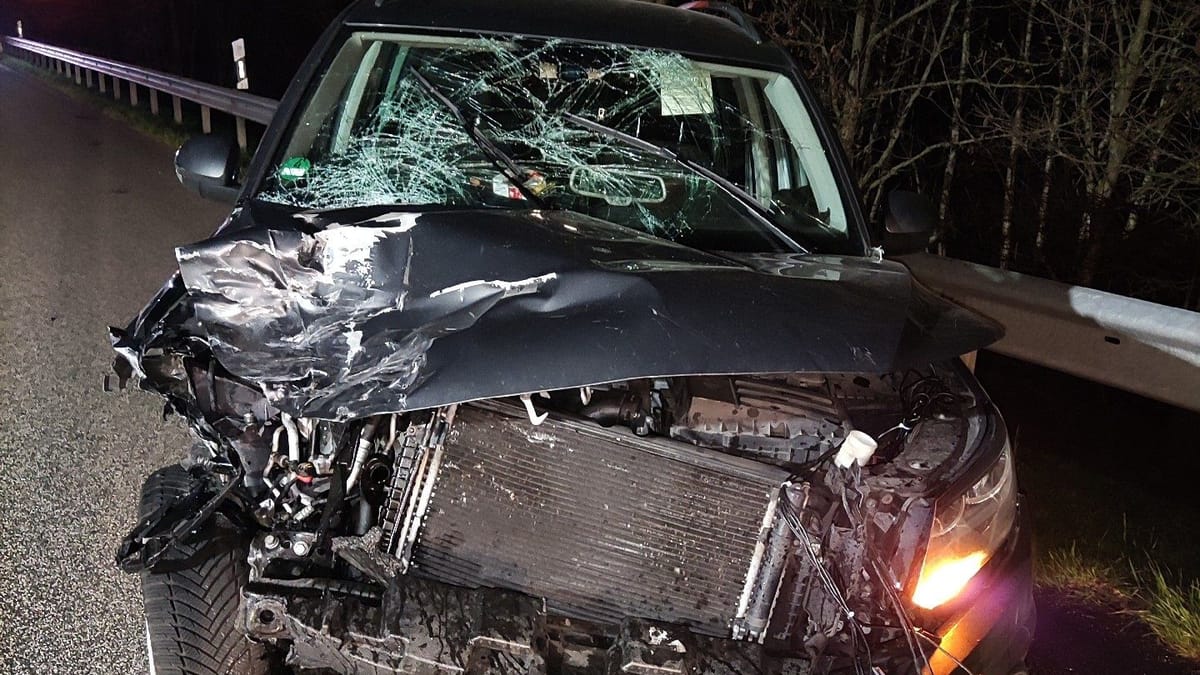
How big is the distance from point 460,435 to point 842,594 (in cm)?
89

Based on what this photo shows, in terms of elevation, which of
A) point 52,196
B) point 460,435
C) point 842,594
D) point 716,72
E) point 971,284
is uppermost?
point 716,72

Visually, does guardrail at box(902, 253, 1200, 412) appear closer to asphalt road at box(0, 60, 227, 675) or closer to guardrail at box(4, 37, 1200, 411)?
guardrail at box(4, 37, 1200, 411)

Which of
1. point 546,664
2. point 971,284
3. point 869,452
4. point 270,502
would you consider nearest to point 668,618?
point 546,664

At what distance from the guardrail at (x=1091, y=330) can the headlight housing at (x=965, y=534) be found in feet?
4.10

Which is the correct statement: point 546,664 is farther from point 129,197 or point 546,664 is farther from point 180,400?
point 129,197

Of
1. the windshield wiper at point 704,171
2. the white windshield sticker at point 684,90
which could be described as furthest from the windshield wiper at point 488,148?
the white windshield sticker at point 684,90

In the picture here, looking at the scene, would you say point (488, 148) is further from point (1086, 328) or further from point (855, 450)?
point (1086, 328)

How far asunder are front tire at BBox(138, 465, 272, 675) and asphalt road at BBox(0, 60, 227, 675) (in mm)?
677

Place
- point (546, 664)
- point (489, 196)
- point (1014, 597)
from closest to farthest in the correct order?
point (546, 664) → point (1014, 597) → point (489, 196)

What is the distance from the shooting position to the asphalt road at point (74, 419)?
285 centimetres

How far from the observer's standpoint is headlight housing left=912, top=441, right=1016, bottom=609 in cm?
217

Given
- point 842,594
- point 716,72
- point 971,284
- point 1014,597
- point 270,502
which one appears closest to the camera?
point 842,594

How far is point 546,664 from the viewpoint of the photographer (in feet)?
6.10

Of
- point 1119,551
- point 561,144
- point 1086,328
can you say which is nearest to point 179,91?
point 561,144
